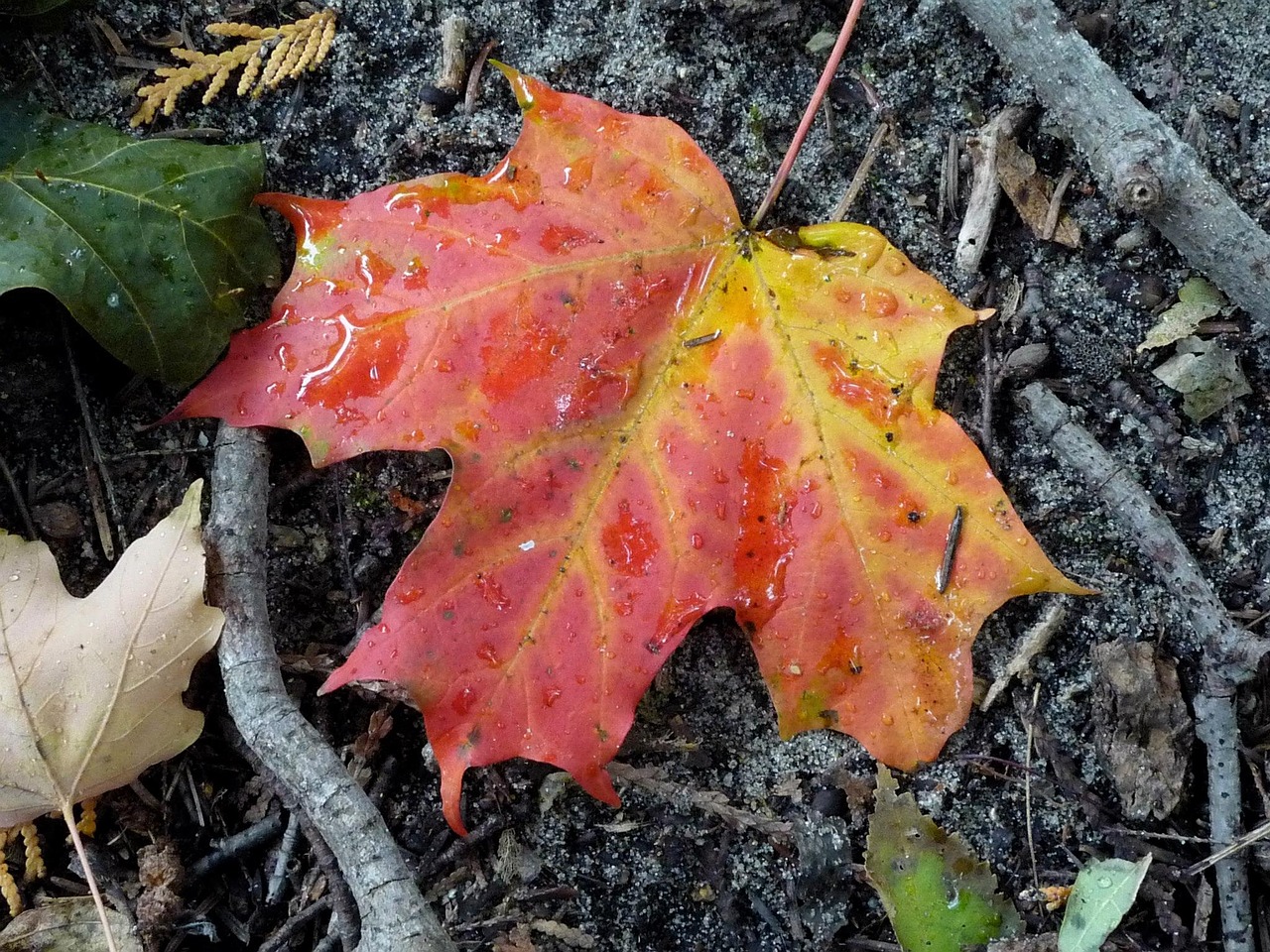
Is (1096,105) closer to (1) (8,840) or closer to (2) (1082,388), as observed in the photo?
(2) (1082,388)

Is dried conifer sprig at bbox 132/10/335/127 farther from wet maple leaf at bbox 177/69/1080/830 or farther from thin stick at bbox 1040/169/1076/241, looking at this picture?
thin stick at bbox 1040/169/1076/241

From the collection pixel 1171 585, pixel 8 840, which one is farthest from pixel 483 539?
pixel 1171 585

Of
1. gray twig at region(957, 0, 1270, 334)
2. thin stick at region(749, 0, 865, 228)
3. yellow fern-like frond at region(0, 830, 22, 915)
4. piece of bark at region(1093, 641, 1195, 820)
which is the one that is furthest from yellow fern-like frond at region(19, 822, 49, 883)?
gray twig at region(957, 0, 1270, 334)

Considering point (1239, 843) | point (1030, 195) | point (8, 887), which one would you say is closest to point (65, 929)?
point (8, 887)

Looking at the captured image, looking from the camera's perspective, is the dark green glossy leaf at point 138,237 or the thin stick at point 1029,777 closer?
the dark green glossy leaf at point 138,237

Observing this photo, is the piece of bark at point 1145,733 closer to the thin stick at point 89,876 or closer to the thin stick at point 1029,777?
the thin stick at point 1029,777

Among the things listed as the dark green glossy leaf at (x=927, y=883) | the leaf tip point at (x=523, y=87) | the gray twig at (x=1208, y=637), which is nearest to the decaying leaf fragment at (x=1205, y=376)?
the gray twig at (x=1208, y=637)
